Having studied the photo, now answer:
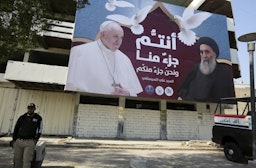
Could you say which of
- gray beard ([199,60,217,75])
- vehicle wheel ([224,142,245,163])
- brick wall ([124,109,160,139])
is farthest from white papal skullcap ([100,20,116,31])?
vehicle wheel ([224,142,245,163])

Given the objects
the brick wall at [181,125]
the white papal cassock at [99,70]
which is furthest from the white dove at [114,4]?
the brick wall at [181,125]

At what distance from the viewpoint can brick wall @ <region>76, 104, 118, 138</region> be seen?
1377cm

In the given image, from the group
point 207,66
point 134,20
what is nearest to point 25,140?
point 134,20

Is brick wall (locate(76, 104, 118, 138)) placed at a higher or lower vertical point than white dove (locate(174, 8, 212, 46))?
lower

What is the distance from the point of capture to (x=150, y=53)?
584 inches

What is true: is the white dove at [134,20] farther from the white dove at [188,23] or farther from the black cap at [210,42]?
the black cap at [210,42]

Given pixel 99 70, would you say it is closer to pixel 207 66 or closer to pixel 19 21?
pixel 19 21

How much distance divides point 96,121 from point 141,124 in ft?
11.3

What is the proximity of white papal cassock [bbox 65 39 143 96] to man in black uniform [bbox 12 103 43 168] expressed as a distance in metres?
7.49

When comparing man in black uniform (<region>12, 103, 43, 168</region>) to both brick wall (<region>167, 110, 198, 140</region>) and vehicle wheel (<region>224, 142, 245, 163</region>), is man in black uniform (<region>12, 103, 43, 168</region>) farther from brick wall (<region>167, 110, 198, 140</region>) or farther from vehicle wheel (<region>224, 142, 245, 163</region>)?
brick wall (<region>167, 110, 198, 140</region>)

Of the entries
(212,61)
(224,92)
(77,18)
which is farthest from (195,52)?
(77,18)

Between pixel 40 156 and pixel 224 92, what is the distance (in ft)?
47.4

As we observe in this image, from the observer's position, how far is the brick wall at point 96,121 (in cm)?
1377

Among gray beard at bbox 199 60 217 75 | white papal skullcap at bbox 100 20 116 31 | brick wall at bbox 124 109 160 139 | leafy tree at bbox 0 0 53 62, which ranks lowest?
brick wall at bbox 124 109 160 139
